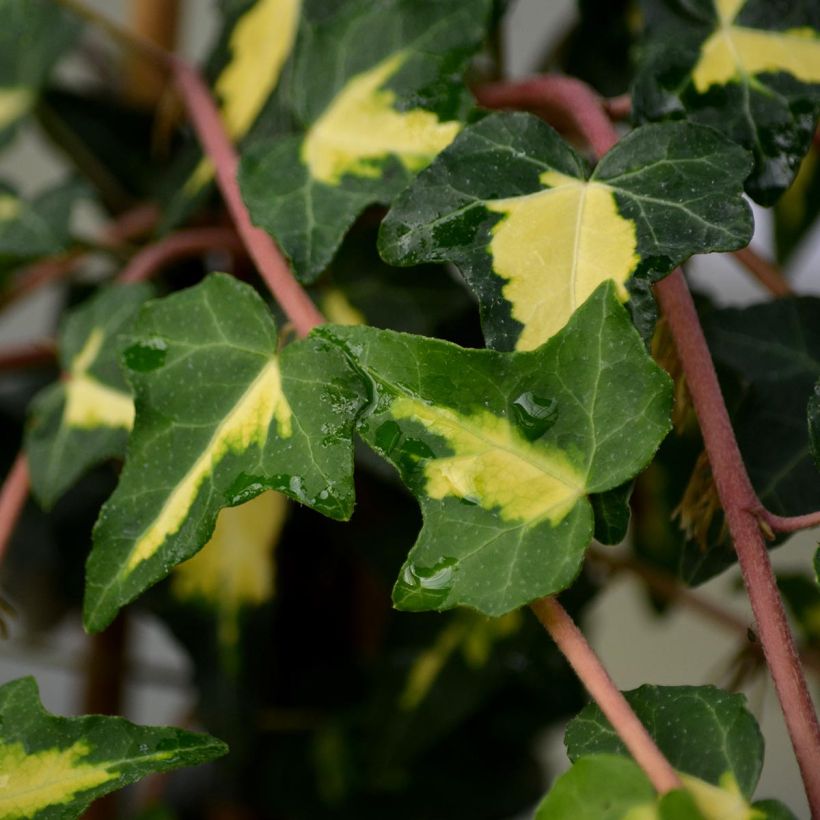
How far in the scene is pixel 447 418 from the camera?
0.28 metres

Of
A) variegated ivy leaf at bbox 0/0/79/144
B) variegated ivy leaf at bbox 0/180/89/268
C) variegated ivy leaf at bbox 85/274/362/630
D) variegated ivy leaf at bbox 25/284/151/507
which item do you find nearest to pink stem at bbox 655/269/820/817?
variegated ivy leaf at bbox 85/274/362/630

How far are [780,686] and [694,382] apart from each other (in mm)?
91

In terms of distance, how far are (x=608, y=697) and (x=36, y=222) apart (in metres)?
0.40

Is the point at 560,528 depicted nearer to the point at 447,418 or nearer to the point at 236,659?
the point at 447,418

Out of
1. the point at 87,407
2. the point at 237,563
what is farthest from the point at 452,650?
the point at 87,407

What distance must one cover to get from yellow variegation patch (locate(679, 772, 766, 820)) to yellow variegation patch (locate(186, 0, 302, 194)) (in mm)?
361

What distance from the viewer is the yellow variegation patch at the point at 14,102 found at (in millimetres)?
592

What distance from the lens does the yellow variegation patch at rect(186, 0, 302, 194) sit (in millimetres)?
498

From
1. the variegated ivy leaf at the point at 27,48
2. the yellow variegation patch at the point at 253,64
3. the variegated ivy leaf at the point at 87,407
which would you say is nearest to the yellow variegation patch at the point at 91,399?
the variegated ivy leaf at the point at 87,407

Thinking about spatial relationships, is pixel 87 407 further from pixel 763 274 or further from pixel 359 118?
pixel 763 274

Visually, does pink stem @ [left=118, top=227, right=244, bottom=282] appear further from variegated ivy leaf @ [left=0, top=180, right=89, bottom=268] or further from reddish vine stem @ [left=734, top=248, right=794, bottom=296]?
reddish vine stem @ [left=734, top=248, right=794, bottom=296]

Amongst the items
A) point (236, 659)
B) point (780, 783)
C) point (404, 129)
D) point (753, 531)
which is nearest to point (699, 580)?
point (753, 531)

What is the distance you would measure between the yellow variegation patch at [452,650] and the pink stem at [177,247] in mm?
265

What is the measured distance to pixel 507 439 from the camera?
28 centimetres
